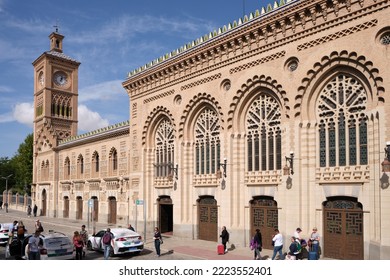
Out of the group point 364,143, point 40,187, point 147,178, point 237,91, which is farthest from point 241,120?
point 40,187

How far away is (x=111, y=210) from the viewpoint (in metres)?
35.8

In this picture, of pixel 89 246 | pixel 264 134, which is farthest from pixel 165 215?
pixel 264 134

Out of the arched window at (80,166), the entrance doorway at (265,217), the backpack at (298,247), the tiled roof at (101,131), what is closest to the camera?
the backpack at (298,247)

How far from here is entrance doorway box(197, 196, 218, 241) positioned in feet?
78.9

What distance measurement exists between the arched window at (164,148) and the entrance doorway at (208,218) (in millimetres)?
3855

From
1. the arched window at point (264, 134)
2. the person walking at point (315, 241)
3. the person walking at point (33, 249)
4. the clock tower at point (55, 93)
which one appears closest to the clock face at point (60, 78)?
the clock tower at point (55, 93)

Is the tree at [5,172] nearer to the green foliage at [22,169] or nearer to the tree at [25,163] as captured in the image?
the green foliage at [22,169]

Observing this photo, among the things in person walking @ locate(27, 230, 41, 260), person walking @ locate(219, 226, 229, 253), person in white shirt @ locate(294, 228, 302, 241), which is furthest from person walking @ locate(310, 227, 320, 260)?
person walking @ locate(27, 230, 41, 260)

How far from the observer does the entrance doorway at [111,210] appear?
35469mm

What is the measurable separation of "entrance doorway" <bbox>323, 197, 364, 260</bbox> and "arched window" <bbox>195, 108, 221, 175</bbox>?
773cm

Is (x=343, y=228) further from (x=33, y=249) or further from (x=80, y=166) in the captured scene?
(x=80, y=166)

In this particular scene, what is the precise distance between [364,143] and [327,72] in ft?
12.2

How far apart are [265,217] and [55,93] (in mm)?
39908

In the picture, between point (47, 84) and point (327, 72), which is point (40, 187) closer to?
point (47, 84)
